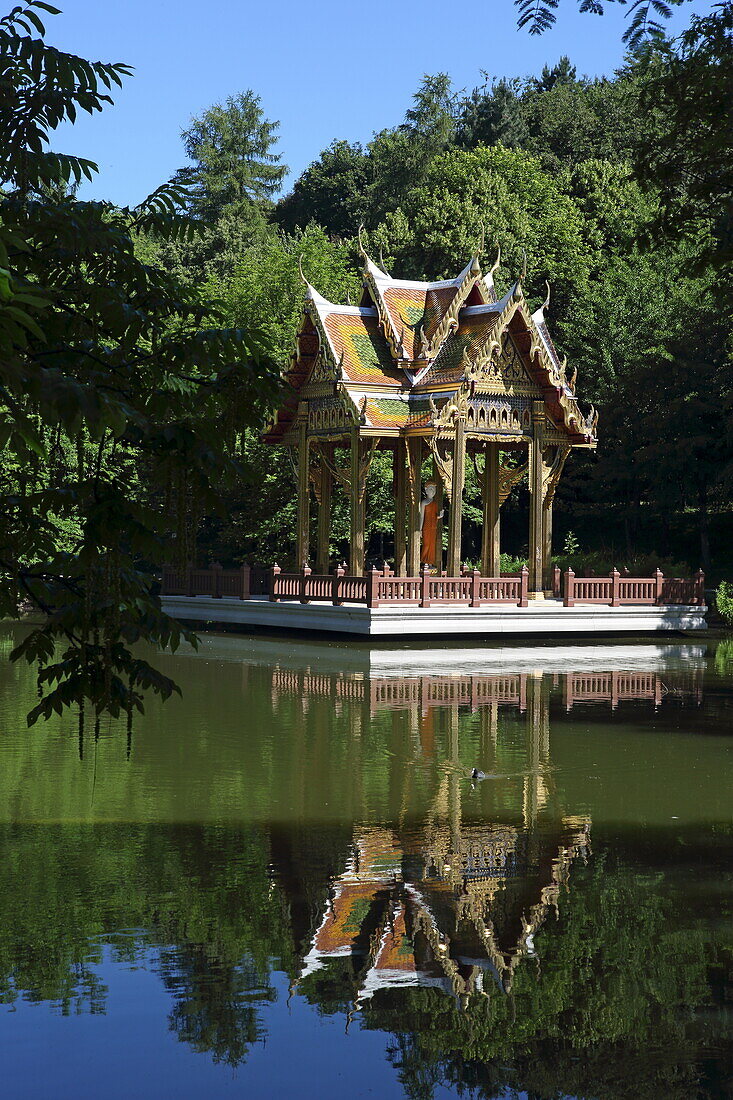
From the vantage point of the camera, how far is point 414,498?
35.3 metres

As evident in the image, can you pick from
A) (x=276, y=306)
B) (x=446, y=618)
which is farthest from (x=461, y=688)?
(x=276, y=306)

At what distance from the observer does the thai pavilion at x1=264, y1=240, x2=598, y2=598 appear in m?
34.5

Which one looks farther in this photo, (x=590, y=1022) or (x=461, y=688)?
(x=461, y=688)

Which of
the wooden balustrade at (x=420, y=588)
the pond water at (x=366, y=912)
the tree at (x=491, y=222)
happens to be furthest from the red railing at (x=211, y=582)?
the tree at (x=491, y=222)

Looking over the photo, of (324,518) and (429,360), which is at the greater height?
(429,360)

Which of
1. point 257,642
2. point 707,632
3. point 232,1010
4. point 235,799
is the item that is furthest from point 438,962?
point 707,632

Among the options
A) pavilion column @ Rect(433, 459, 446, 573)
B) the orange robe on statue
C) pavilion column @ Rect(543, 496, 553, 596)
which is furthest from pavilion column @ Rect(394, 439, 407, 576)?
pavilion column @ Rect(543, 496, 553, 596)

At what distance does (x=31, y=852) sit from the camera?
397 inches

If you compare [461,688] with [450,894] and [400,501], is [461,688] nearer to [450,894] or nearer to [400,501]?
[450,894]

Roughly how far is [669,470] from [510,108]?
106 ft

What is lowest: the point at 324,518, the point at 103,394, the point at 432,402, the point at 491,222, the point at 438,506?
the point at 103,394

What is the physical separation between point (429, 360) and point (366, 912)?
1109 inches

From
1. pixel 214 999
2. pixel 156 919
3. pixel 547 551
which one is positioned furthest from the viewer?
pixel 547 551

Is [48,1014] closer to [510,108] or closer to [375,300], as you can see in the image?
[375,300]
